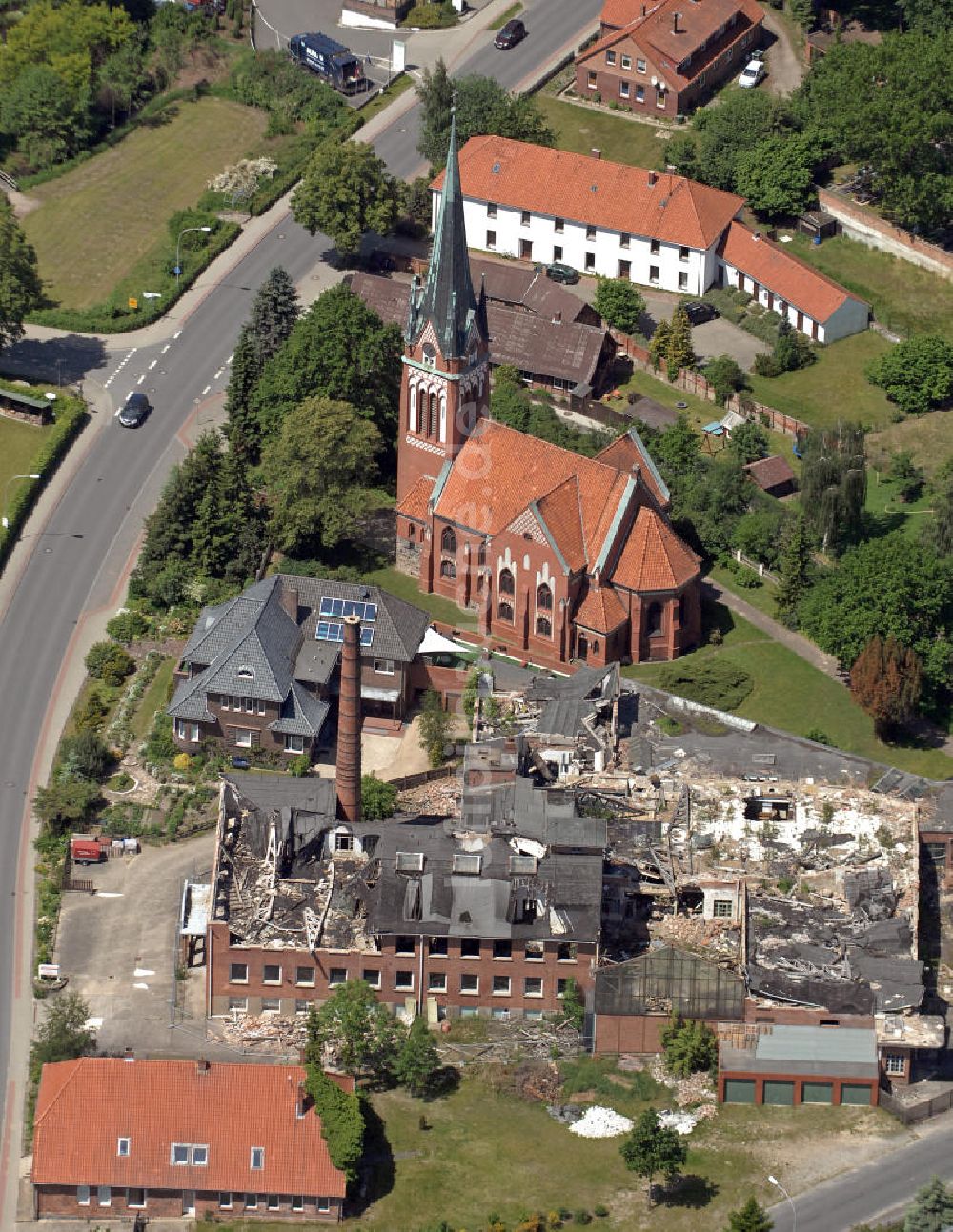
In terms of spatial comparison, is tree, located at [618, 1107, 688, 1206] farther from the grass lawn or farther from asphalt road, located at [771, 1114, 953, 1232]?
asphalt road, located at [771, 1114, 953, 1232]

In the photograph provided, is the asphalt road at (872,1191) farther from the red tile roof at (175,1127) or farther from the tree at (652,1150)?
the red tile roof at (175,1127)

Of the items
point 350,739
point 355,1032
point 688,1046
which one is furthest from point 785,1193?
point 350,739

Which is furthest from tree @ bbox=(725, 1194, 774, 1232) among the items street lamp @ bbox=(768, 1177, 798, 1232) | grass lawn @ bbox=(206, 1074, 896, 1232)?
grass lawn @ bbox=(206, 1074, 896, 1232)

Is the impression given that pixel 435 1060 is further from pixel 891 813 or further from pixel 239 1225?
pixel 891 813

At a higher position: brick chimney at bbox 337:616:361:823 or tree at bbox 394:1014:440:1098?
brick chimney at bbox 337:616:361:823

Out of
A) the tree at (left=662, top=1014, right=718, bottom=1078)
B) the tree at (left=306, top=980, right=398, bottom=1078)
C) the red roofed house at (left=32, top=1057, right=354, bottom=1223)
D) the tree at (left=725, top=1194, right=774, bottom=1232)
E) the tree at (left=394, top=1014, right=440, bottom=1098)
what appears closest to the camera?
the tree at (left=725, top=1194, right=774, bottom=1232)

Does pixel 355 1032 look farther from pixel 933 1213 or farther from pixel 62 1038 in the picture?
pixel 933 1213
